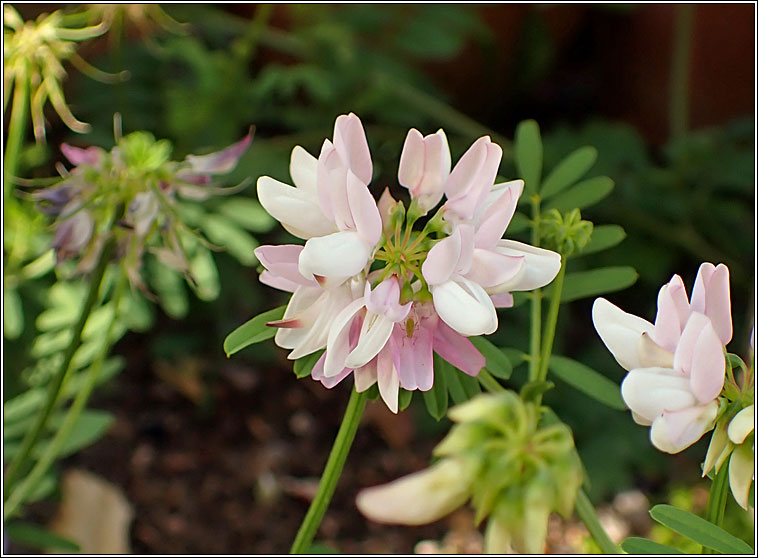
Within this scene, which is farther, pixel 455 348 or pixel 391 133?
pixel 391 133

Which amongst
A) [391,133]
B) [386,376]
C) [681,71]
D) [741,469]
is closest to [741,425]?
[741,469]

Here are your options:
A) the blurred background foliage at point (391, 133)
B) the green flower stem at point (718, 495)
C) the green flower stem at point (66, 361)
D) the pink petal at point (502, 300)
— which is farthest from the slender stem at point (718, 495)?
the blurred background foliage at point (391, 133)

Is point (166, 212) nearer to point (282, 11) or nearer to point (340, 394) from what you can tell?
point (340, 394)

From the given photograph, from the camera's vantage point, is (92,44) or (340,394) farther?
(340,394)

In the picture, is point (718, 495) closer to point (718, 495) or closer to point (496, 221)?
point (718, 495)

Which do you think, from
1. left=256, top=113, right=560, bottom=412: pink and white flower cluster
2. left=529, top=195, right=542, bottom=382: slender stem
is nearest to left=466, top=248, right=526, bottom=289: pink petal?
left=256, top=113, right=560, bottom=412: pink and white flower cluster

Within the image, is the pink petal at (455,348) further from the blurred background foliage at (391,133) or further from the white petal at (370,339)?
the blurred background foliage at (391,133)

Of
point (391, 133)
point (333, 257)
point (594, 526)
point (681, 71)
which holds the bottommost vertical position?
point (594, 526)

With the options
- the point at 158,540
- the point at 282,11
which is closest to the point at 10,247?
the point at 158,540
